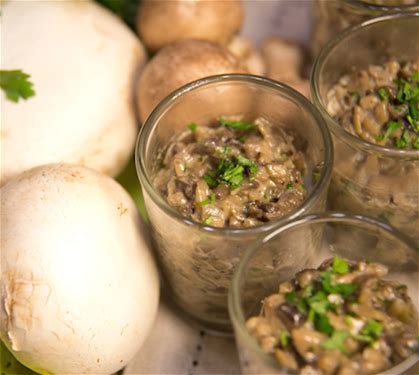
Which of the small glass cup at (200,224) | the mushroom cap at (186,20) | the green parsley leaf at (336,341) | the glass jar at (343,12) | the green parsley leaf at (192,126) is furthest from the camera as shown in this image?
the mushroom cap at (186,20)

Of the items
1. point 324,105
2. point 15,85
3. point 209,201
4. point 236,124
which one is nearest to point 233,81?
point 236,124

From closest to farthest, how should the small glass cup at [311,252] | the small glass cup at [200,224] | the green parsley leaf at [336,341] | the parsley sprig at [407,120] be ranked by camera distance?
1. the green parsley leaf at [336,341]
2. the small glass cup at [311,252]
3. the small glass cup at [200,224]
4. the parsley sprig at [407,120]

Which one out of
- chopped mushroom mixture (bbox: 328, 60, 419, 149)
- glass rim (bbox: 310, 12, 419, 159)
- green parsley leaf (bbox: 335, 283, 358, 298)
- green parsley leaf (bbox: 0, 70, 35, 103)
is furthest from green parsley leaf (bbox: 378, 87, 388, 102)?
green parsley leaf (bbox: 0, 70, 35, 103)

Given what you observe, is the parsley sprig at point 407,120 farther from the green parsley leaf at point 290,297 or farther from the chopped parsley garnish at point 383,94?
the green parsley leaf at point 290,297

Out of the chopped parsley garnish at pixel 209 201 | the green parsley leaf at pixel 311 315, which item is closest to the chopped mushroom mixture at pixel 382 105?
the chopped parsley garnish at pixel 209 201

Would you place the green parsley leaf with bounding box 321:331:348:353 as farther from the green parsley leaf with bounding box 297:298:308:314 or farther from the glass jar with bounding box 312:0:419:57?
the glass jar with bounding box 312:0:419:57

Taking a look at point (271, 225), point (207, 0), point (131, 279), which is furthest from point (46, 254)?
point (207, 0)
